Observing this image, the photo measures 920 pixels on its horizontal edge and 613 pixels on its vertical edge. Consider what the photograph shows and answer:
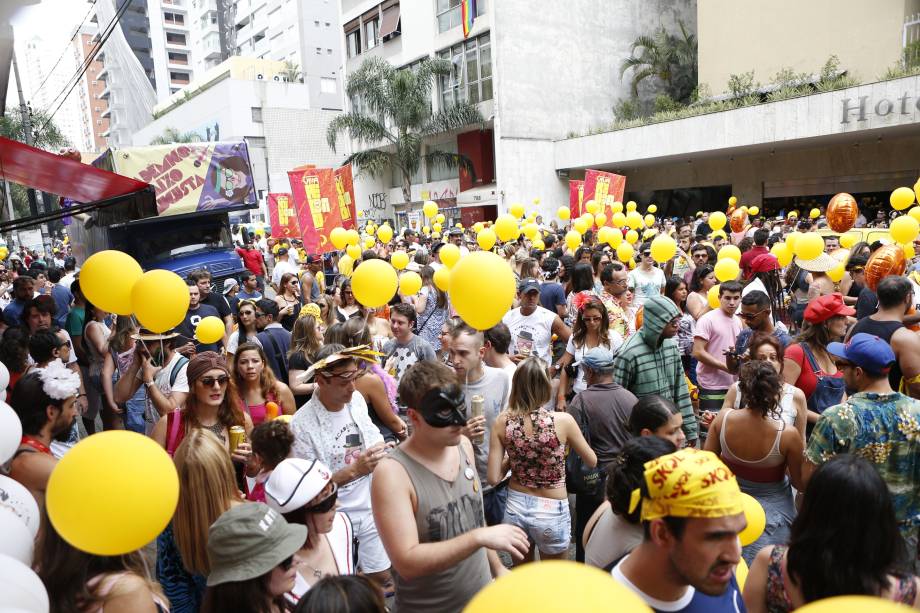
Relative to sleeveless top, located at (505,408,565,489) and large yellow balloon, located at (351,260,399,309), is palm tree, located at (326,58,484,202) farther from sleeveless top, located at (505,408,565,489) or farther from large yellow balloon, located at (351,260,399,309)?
sleeveless top, located at (505,408,565,489)

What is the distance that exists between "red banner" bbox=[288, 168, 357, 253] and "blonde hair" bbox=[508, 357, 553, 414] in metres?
8.47

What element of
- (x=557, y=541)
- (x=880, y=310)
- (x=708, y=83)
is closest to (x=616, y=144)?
(x=708, y=83)

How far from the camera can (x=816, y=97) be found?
20219mm

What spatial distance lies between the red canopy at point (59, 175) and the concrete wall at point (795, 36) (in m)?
24.6

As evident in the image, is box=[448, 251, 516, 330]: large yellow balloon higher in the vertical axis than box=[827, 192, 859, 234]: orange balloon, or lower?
lower

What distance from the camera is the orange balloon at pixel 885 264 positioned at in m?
5.52

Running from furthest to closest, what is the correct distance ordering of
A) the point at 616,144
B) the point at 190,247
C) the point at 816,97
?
1. the point at 616,144
2. the point at 816,97
3. the point at 190,247

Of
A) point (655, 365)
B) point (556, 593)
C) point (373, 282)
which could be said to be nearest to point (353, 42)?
point (373, 282)

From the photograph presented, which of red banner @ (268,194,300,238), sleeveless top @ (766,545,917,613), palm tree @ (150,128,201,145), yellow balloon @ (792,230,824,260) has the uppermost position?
palm tree @ (150,128,201,145)

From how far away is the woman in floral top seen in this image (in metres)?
3.35

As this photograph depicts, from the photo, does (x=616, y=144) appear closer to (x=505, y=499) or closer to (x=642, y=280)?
(x=642, y=280)

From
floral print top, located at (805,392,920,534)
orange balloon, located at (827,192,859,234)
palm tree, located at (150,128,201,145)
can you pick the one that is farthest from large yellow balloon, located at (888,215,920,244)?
palm tree, located at (150,128,201,145)

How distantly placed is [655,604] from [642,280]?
5.46 metres

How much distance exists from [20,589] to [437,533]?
4.29 ft
